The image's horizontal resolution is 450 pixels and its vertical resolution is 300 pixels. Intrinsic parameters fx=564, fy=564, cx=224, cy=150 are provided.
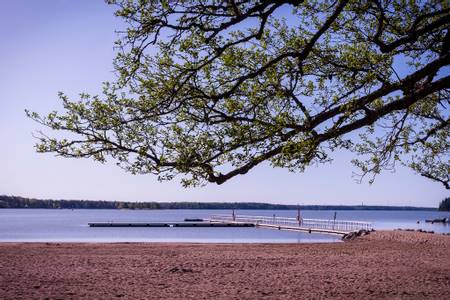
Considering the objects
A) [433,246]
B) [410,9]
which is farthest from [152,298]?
[433,246]

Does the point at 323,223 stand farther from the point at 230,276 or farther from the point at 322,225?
the point at 230,276

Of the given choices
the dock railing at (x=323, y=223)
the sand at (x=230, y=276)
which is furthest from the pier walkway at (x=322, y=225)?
the sand at (x=230, y=276)

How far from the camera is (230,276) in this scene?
1688 cm

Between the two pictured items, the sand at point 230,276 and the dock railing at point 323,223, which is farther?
the dock railing at point 323,223

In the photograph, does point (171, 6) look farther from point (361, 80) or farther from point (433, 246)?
point (433, 246)

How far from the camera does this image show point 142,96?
10.6m

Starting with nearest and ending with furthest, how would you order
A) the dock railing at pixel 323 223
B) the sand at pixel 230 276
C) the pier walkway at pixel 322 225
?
the sand at pixel 230 276 < the pier walkway at pixel 322 225 < the dock railing at pixel 323 223

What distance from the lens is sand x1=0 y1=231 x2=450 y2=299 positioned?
1328cm

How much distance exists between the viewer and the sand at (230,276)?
13.3m

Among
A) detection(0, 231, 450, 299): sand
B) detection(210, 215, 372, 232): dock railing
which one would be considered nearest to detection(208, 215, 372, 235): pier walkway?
detection(210, 215, 372, 232): dock railing

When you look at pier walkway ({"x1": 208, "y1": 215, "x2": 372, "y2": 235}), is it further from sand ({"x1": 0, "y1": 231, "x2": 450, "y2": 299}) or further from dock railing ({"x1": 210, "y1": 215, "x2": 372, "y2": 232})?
sand ({"x1": 0, "y1": 231, "x2": 450, "y2": 299})

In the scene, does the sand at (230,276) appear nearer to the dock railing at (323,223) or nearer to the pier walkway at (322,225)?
the pier walkway at (322,225)

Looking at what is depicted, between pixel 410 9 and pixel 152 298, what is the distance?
27.4ft

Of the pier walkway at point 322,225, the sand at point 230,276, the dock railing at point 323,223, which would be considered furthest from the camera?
the dock railing at point 323,223
